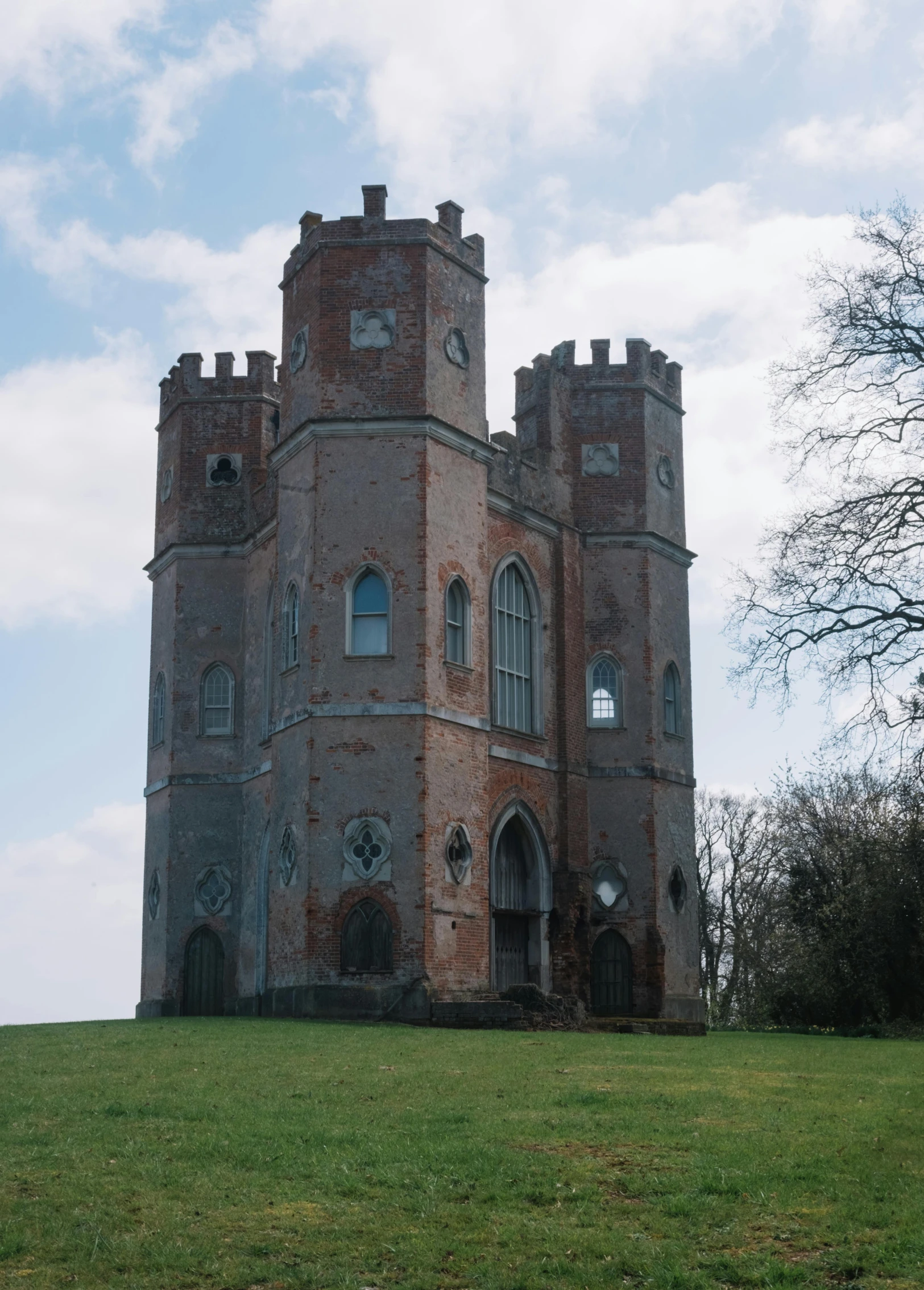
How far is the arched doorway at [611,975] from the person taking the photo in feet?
93.2

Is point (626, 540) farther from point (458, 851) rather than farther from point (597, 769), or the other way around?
point (458, 851)

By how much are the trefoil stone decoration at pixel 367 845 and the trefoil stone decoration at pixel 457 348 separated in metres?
8.45

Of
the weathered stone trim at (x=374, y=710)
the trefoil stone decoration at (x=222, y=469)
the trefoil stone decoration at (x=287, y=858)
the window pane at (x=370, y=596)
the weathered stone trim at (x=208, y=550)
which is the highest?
the trefoil stone decoration at (x=222, y=469)

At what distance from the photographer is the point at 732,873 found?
52.4 metres

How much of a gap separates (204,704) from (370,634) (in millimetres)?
6760

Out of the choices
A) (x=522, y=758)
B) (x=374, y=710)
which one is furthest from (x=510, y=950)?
(x=374, y=710)

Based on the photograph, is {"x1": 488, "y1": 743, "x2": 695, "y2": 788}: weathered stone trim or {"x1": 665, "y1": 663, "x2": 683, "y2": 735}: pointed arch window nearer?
{"x1": 488, "y1": 743, "x2": 695, "y2": 788}: weathered stone trim

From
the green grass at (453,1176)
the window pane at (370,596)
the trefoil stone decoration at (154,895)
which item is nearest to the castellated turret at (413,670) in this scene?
the window pane at (370,596)

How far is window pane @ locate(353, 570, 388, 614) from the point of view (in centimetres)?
2436

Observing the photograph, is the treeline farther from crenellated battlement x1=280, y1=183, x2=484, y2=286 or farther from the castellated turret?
crenellated battlement x1=280, y1=183, x2=484, y2=286

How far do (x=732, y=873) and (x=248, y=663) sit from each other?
28371 millimetres


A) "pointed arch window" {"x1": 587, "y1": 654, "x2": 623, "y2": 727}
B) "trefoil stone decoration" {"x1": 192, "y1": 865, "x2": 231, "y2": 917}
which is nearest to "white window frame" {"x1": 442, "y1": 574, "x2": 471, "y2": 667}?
"pointed arch window" {"x1": 587, "y1": 654, "x2": 623, "y2": 727}

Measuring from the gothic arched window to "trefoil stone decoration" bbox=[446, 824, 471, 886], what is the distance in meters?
1.49

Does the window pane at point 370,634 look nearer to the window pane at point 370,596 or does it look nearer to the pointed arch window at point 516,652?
the window pane at point 370,596
